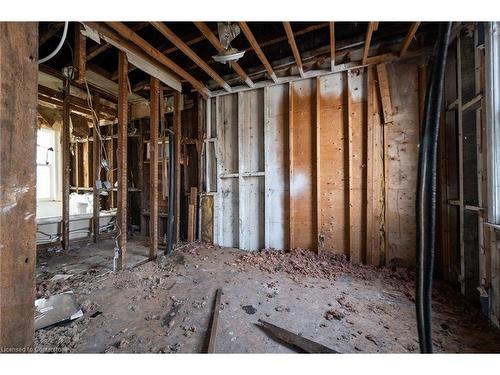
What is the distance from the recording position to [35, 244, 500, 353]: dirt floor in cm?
140

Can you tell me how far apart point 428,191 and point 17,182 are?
4.70ft

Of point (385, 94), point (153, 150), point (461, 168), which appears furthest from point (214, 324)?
point (385, 94)

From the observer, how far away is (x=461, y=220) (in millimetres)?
1963

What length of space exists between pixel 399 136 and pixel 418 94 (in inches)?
20.2

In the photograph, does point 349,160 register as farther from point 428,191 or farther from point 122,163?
point 122,163

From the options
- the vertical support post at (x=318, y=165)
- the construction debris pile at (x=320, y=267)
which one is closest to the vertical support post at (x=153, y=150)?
the construction debris pile at (x=320, y=267)

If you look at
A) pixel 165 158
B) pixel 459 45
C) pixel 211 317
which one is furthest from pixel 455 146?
pixel 165 158

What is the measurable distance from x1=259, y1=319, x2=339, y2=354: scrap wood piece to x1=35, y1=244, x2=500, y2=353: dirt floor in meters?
0.06

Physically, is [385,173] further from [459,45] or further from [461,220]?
[459,45]

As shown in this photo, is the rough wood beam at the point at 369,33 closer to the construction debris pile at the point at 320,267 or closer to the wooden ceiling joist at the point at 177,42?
the wooden ceiling joist at the point at 177,42

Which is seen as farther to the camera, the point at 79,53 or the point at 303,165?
the point at 303,165

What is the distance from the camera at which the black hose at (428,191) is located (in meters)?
0.56

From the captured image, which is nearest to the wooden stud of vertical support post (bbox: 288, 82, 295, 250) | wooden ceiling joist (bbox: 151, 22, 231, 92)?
vertical support post (bbox: 288, 82, 295, 250)

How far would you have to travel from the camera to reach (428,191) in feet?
1.98
